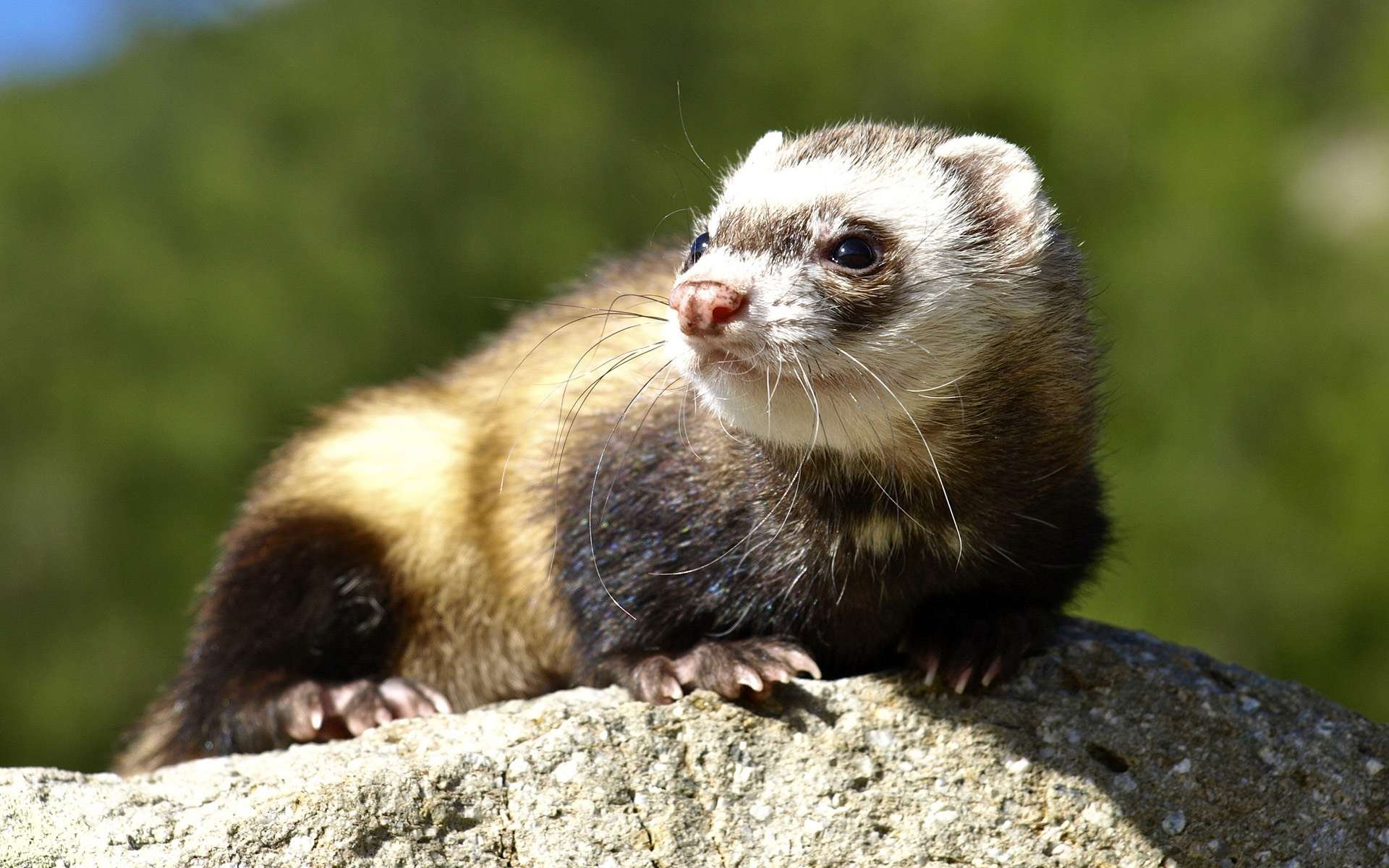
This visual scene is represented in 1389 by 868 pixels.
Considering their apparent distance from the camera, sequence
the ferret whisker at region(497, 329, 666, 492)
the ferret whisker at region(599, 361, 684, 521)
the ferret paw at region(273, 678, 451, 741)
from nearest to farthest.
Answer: the ferret whisker at region(599, 361, 684, 521)
the ferret paw at region(273, 678, 451, 741)
the ferret whisker at region(497, 329, 666, 492)

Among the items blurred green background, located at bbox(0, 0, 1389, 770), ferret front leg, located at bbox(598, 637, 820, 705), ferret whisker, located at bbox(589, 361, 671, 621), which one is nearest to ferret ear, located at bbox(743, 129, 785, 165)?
ferret whisker, located at bbox(589, 361, 671, 621)

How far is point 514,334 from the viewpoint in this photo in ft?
19.3

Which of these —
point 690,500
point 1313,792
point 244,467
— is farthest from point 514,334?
point 244,467

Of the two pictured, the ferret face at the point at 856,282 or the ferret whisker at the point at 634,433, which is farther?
the ferret whisker at the point at 634,433

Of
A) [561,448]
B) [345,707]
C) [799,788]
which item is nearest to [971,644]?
[799,788]

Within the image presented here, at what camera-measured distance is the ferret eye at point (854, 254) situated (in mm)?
3838

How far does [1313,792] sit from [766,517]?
161 cm

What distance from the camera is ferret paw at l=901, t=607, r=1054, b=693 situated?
399 centimetres

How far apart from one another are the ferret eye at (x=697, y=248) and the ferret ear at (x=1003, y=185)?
2.45 feet

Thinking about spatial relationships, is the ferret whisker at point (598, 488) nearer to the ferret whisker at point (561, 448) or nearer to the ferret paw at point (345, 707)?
the ferret whisker at point (561, 448)

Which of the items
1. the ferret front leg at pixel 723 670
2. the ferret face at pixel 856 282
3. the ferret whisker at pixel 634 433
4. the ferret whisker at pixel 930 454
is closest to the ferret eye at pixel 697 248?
the ferret face at pixel 856 282

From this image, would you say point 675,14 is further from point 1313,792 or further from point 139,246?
point 1313,792

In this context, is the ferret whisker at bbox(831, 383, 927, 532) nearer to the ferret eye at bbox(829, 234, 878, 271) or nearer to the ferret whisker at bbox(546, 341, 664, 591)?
the ferret eye at bbox(829, 234, 878, 271)

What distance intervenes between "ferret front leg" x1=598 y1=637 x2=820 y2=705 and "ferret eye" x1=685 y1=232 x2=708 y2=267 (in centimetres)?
108
